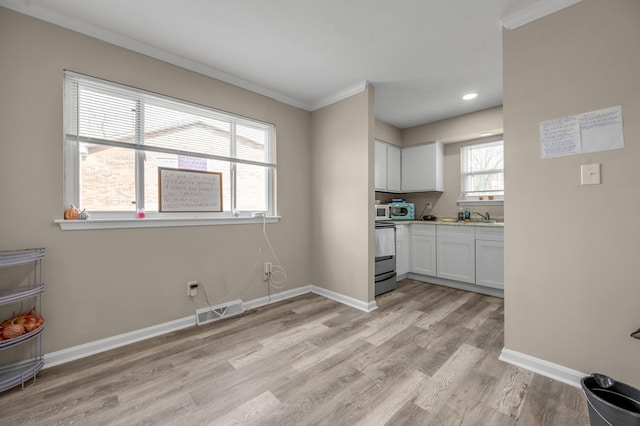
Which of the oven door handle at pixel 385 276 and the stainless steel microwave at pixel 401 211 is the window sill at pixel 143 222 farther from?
the stainless steel microwave at pixel 401 211

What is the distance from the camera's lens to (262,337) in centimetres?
239

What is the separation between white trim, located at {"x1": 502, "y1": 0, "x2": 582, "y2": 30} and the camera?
1.77 m

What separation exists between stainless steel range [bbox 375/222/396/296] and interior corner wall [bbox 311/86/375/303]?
1.60 feet

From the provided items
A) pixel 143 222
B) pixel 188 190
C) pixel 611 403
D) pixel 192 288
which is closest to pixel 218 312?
pixel 192 288

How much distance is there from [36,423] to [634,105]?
3780mm

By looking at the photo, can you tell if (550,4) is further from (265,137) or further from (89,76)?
(89,76)

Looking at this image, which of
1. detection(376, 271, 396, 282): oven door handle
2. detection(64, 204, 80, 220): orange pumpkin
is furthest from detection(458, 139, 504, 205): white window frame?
detection(64, 204, 80, 220): orange pumpkin

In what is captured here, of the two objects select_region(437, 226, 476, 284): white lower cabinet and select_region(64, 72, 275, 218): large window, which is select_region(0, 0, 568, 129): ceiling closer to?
select_region(64, 72, 275, 218): large window

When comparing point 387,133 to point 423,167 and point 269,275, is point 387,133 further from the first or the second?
point 269,275

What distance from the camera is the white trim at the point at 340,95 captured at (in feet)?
10.0

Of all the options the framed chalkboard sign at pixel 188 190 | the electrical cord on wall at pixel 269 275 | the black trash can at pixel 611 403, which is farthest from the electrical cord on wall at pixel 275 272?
the black trash can at pixel 611 403

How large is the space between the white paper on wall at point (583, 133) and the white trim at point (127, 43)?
2750 millimetres

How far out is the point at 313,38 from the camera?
2240 millimetres

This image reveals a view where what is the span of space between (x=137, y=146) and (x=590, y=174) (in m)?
3.39
